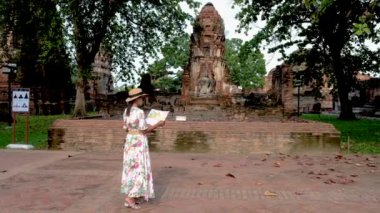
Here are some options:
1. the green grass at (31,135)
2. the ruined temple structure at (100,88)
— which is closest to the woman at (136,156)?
the green grass at (31,135)

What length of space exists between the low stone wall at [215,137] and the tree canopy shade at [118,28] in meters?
9.50

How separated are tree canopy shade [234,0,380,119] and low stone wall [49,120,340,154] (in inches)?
251

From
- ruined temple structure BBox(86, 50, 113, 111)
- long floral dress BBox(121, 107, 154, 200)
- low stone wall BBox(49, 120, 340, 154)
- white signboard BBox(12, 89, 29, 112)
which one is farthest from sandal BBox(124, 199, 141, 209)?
ruined temple structure BBox(86, 50, 113, 111)

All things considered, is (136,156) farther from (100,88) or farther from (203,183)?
(100,88)

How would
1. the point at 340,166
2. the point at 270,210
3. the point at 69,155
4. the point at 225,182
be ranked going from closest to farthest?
the point at 270,210
the point at 225,182
the point at 340,166
the point at 69,155

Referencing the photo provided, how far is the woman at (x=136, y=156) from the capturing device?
272 inches

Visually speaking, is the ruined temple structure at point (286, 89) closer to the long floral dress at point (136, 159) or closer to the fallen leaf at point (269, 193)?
the fallen leaf at point (269, 193)

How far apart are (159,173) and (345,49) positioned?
89.8ft

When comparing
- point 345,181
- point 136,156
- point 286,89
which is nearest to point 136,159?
point 136,156

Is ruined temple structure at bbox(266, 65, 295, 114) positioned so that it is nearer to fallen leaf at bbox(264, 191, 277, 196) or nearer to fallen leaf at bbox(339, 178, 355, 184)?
fallen leaf at bbox(339, 178, 355, 184)

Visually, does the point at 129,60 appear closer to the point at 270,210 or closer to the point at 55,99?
the point at 55,99

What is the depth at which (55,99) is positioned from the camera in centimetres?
3494

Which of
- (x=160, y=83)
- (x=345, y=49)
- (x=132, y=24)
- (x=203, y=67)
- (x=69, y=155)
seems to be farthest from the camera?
(x=160, y=83)

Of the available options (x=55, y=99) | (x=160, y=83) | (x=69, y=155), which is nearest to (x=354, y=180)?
(x=69, y=155)
